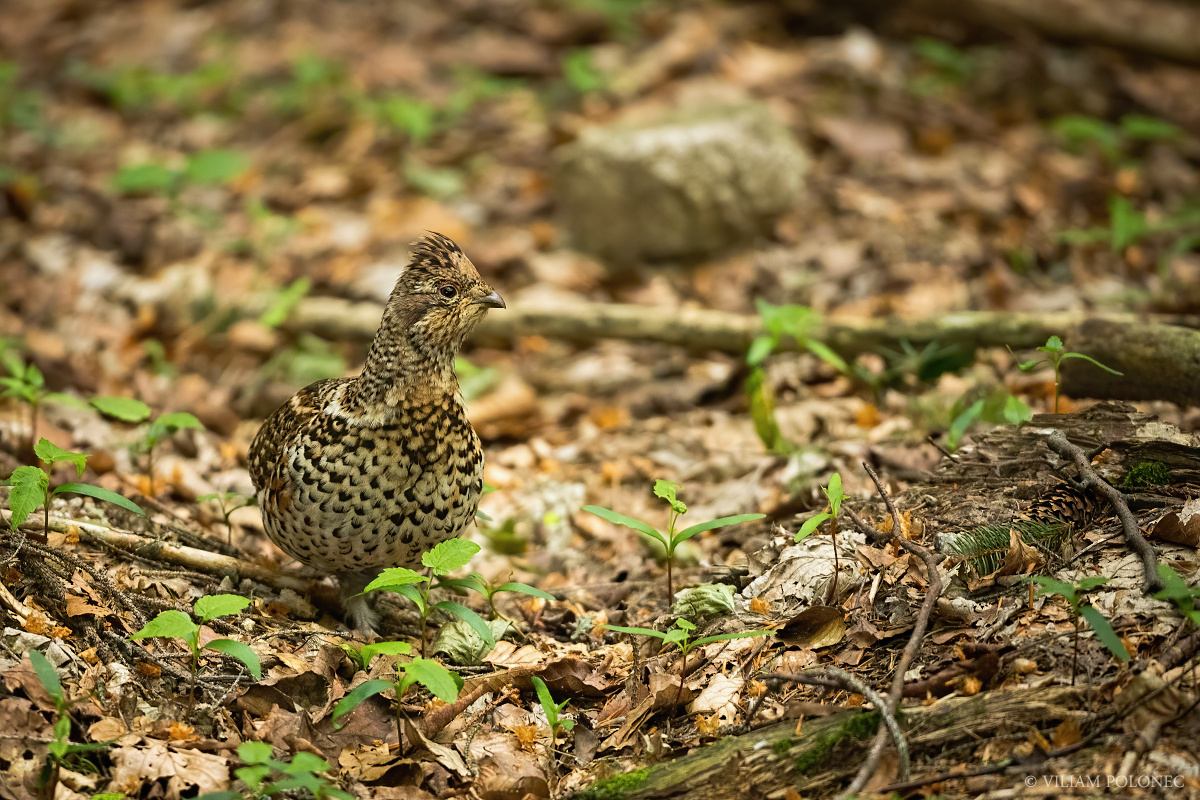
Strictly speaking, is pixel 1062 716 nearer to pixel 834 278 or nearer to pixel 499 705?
pixel 499 705

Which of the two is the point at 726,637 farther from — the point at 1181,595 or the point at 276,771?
the point at 276,771

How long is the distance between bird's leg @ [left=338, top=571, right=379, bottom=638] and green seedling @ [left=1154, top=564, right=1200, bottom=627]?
2997 mm

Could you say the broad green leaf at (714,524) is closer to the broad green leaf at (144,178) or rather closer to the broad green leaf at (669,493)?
the broad green leaf at (669,493)

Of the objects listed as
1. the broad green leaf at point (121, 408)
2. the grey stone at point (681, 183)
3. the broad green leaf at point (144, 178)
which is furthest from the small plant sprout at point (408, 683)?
the broad green leaf at point (144, 178)

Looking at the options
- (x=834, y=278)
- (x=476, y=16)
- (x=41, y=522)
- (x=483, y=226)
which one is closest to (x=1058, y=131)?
(x=834, y=278)

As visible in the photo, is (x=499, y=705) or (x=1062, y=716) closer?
(x=1062, y=716)

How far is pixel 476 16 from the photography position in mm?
12172

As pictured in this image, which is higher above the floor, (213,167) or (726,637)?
(213,167)

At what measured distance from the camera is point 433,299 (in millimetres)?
4605

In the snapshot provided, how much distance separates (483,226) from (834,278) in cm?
289

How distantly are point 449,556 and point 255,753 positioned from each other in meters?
0.94

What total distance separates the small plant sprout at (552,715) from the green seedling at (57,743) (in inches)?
55.8

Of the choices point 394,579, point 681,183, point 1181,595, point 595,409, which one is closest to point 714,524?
point 394,579

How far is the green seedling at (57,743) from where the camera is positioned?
3.44 meters
